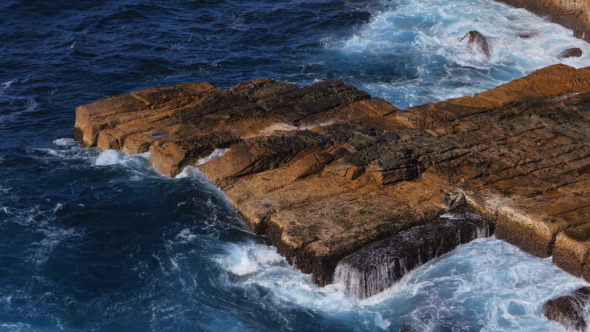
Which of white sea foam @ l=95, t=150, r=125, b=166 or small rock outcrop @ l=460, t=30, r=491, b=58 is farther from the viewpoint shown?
small rock outcrop @ l=460, t=30, r=491, b=58

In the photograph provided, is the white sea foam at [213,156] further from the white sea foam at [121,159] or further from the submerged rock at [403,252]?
the submerged rock at [403,252]

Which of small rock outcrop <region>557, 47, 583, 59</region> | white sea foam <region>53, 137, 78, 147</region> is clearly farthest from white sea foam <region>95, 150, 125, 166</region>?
small rock outcrop <region>557, 47, 583, 59</region>

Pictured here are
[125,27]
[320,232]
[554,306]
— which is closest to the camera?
[554,306]

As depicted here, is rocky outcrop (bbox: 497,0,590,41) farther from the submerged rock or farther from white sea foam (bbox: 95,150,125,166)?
white sea foam (bbox: 95,150,125,166)

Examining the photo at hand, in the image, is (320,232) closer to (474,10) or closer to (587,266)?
(587,266)

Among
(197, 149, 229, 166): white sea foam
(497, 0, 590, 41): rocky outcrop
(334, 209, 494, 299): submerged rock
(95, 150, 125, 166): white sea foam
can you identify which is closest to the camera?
(334, 209, 494, 299): submerged rock

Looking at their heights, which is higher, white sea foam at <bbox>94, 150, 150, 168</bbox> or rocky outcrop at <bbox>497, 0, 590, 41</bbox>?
rocky outcrop at <bbox>497, 0, 590, 41</bbox>

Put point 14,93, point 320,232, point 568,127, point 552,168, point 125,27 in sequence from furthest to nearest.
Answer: point 125,27, point 14,93, point 568,127, point 552,168, point 320,232

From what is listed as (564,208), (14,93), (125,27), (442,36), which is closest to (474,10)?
(442,36)
